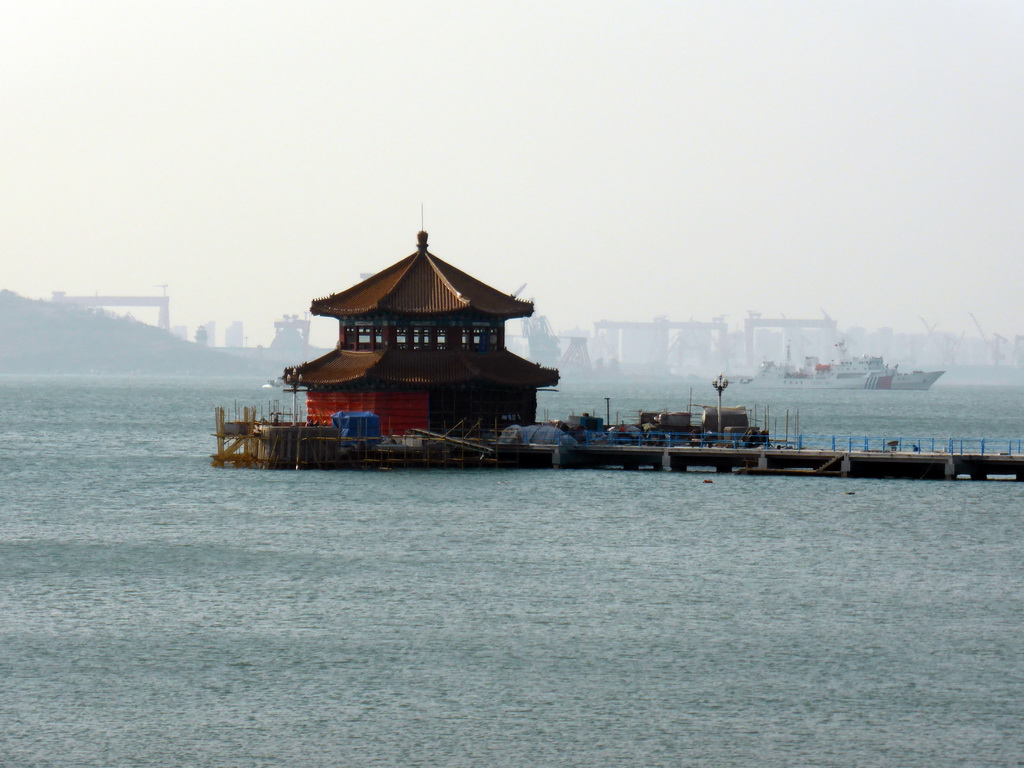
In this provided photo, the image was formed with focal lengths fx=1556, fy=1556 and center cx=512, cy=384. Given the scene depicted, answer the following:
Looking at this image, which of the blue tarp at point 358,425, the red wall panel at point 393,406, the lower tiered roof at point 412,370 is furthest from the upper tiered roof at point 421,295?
the blue tarp at point 358,425

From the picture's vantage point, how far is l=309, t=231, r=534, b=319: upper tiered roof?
82.7m

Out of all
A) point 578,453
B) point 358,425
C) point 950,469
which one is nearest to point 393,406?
point 358,425

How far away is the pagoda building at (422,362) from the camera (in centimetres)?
8112

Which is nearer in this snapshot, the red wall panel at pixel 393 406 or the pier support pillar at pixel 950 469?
the pier support pillar at pixel 950 469

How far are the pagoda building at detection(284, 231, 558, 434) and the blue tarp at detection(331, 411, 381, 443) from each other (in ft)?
5.80

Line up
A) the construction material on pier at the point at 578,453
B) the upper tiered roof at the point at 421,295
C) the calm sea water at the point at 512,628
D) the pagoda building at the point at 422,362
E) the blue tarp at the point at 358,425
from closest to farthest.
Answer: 1. the calm sea water at the point at 512,628
2. the construction material on pier at the point at 578,453
3. the blue tarp at the point at 358,425
4. the pagoda building at the point at 422,362
5. the upper tiered roof at the point at 421,295

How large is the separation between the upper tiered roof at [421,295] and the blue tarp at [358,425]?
611 cm

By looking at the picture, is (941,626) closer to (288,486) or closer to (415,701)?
(415,701)

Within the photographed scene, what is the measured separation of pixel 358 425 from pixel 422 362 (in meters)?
5.16

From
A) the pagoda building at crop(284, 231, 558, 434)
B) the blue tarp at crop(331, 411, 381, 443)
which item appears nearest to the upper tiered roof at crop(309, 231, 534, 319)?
the pagoda building at crop(284, 231, 558, 434)

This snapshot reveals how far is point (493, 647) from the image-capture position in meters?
39.3

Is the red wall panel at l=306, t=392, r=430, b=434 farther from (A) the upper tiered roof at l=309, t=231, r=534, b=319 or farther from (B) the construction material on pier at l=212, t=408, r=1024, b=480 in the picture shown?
(A) the upper tiered roof at l=309, t=231, r=534, b=319

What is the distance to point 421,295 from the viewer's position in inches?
3307

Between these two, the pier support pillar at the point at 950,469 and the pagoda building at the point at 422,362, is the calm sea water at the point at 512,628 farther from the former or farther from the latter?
the pagoda building at the point at 422,362
